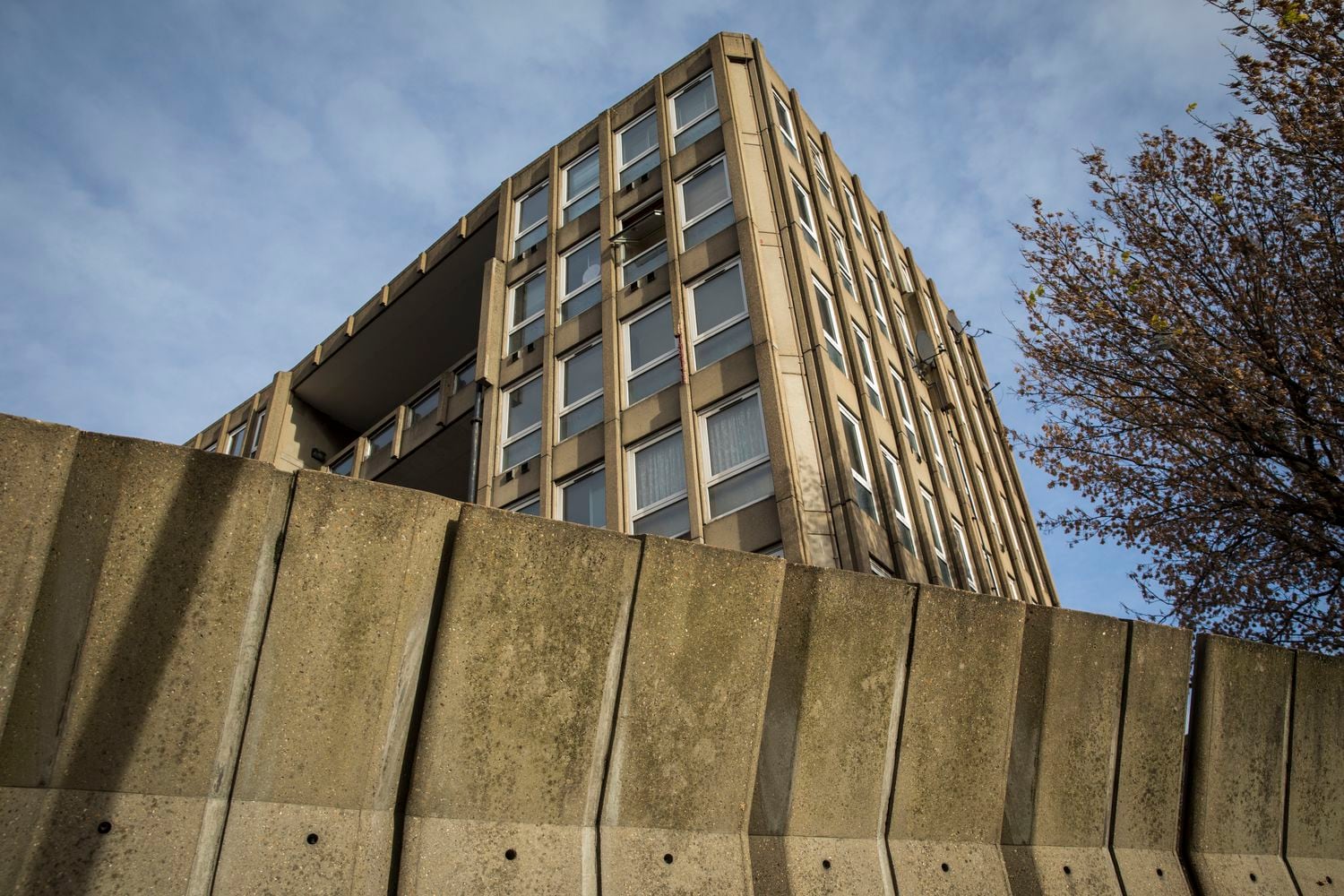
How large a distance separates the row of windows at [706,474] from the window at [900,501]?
2.81 metres

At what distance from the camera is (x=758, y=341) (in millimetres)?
19375

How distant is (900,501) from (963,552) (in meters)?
3.59

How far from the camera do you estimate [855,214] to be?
92.6 ft

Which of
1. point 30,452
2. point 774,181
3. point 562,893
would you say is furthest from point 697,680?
point 774,181

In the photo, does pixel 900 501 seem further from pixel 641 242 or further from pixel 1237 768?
pixel 1237 768

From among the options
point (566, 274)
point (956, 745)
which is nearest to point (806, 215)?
point (566, 274)

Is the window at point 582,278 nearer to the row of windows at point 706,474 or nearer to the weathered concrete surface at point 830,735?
the row of windows at point 706,474

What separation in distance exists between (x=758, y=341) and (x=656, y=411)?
7.61ft

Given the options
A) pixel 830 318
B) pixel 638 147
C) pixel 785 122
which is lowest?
pixel 830 318

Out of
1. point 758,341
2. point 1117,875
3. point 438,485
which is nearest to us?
point 1117,875

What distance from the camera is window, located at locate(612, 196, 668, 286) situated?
23.1 m

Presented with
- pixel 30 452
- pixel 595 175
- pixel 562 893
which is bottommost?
pixel 562 893

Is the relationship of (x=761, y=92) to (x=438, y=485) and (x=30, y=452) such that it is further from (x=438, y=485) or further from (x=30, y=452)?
(x=30, y=452)

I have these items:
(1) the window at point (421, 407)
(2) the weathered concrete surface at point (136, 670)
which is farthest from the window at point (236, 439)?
(2) the weathered concrete surface at point (136, 670)
